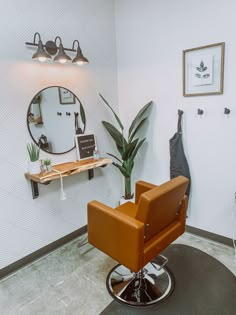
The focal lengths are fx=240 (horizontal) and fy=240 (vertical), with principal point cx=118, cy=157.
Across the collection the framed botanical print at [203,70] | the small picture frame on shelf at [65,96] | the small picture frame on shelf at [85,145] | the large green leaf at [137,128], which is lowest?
the small picture frame on shelf at [85,145]

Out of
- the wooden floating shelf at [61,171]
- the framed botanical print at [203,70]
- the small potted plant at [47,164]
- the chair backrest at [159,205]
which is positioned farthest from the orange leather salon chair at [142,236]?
the framed botanical print at [203,70]

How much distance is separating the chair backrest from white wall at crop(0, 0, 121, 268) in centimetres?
116

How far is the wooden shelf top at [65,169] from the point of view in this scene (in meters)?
2.00

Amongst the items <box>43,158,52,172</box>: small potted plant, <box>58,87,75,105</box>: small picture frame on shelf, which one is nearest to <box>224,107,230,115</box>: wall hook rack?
<box>58,87,75,105</box>: small picture frame on shelf

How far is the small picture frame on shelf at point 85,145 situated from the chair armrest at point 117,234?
89cm

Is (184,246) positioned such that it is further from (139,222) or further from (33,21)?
(33,21)

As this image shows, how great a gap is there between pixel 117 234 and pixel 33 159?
3.37 feet

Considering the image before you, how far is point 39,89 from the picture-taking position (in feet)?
6.99

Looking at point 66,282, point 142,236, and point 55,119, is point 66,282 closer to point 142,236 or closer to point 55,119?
point 142,236

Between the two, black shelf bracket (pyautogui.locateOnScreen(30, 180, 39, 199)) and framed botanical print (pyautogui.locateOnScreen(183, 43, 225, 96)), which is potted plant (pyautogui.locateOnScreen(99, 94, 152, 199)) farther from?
black shelf bracket (pyautogui.locateOnScreen(30, 180, 39, 199))

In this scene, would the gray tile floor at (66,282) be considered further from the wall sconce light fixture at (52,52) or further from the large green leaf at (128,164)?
the wall sconce light fixture at (52,52)

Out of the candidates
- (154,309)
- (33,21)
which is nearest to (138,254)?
(154,309)

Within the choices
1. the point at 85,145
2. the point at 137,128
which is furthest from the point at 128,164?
the point at 85,145

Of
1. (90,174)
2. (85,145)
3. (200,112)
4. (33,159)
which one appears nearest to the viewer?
(33,159)
